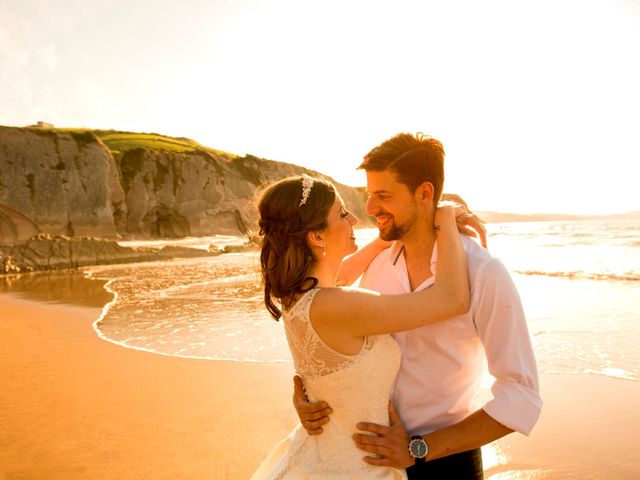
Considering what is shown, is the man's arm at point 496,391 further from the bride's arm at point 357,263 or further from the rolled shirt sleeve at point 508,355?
the bride's arm at point 357,263

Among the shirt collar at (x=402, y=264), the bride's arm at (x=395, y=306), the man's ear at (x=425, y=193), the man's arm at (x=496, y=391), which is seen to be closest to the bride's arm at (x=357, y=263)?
the shirt collar at (x=402, y=264)

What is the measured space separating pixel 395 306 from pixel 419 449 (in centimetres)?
64

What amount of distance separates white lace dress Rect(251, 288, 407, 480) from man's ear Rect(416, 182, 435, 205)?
709mm

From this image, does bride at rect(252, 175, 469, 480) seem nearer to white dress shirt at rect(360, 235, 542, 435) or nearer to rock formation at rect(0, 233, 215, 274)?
white dress shirt at rect(360, 235, 542, 435)

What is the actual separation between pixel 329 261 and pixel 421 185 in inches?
22.9

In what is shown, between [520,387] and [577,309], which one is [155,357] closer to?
[520,387]

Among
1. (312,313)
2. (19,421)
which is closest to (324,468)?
(312,313)

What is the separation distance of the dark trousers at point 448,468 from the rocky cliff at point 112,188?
77.0ft

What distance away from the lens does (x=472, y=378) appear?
2.23 metres

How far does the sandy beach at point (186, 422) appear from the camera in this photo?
13.4ft

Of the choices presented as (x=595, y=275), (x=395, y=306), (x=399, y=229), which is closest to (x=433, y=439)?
(x=395, y=306)

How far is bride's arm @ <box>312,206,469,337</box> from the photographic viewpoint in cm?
193

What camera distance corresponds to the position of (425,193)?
92.5 inches

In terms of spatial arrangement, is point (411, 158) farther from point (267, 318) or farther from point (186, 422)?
point (267, 318)
